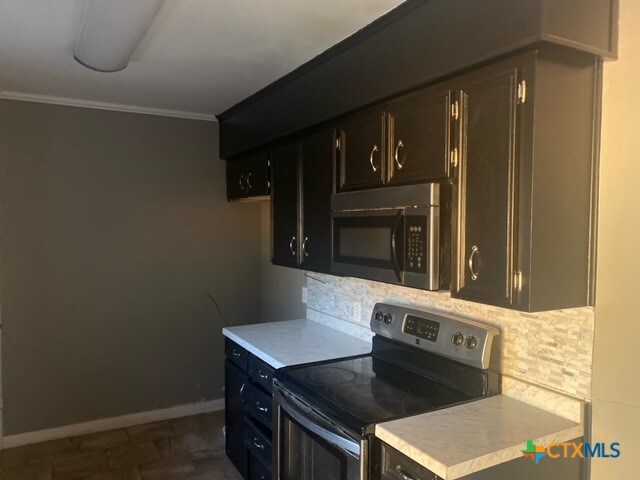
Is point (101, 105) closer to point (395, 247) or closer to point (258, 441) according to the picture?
point (258, 441)

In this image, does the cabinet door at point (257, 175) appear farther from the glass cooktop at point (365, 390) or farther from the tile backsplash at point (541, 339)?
the glass cooktop at point (365, 390)

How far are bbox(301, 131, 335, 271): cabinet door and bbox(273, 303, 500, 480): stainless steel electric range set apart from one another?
1.46 feet

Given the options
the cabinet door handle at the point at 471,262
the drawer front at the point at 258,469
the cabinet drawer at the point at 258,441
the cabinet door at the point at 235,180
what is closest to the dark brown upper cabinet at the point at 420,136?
the cabinet door handle at the point at 471,262

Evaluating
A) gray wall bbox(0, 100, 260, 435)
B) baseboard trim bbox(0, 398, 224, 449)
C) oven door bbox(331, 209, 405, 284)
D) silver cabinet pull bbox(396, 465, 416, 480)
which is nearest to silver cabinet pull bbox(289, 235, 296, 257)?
oven door bbox(331, 209, 405, 284)

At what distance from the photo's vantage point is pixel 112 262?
3.68m

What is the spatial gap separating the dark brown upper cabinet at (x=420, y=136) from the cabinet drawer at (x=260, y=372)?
1177 millimetres

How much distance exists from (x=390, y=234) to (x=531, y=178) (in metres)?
0.64

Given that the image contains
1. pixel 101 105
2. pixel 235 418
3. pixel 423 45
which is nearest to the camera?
pixel 423 45

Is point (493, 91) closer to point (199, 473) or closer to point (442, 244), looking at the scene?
point (442, 244)

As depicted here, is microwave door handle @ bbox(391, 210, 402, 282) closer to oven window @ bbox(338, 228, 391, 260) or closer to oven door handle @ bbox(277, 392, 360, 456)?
oven window @ bbox(338, 228, 391, 260)

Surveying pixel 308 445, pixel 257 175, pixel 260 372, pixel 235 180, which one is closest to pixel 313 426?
pixel 308 445

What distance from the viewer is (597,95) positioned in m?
1.58

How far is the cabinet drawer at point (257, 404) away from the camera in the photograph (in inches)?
101

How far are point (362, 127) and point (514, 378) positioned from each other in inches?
47.7
